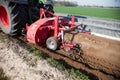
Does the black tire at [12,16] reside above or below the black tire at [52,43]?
above

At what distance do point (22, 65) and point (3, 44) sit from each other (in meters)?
1.48

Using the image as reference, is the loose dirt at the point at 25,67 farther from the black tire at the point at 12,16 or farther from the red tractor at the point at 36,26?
the black tire at the point at 12,16

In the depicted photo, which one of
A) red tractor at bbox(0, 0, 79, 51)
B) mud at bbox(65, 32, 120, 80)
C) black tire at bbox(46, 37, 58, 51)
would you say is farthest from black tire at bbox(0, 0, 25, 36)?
mud at bbox(65, 32, 120, 80)

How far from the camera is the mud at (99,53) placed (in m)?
5.15

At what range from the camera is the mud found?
5150mm

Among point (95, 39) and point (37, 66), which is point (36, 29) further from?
point (37, 66)

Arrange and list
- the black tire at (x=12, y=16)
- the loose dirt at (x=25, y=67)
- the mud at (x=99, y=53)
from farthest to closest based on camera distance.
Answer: the black tire at (x=12, y=16)
the mud at (x=99, y=53)
the loose dirt at (x=25, y=67)

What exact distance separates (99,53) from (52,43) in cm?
143

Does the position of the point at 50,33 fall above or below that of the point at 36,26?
below

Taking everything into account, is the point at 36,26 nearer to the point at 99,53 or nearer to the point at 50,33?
the point at 50,33

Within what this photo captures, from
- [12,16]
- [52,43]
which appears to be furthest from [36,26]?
[12,16]

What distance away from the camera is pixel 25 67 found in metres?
4.05

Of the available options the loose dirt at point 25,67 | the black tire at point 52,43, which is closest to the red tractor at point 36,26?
the black tire at point 52,43

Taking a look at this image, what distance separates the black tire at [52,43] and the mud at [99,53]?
0.53m
